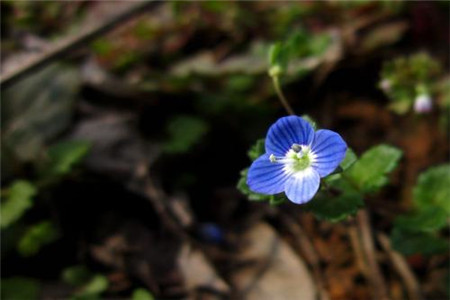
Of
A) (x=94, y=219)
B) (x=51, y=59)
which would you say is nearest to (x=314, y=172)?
(x=94, y=219)

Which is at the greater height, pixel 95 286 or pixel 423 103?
pixel 423 103

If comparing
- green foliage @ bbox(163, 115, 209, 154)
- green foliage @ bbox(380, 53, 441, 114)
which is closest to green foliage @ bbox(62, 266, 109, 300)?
green foliage @ bbox(163, 115, 209, 154)

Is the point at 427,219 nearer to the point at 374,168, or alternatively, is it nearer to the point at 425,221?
the point at 425,221

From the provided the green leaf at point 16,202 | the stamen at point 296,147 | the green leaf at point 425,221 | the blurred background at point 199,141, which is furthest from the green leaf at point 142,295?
the green leaf at point 425,221

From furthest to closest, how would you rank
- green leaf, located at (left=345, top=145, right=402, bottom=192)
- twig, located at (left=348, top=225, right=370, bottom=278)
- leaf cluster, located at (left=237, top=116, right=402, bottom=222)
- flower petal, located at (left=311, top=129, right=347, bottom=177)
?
twig, located at (left=348, top=225, right=370, bottom=278) < green leaf, located at (left=345, top=145, right=402, bottom=192) < leaf cluster, located at (left=237, top=116, right=402, bottom=222) < flower petal, located at (left=311, top=129, right=347, bottom=177)

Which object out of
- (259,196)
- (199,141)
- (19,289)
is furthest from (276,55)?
(19,289)

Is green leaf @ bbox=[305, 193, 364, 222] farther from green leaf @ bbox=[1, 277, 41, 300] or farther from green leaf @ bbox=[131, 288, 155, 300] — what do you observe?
green leaf @ bbox=[1, 277, 41, 300]

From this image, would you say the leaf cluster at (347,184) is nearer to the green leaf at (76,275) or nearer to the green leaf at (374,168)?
the green leaf at (374,168)

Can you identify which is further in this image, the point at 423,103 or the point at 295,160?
the point at 423,103
